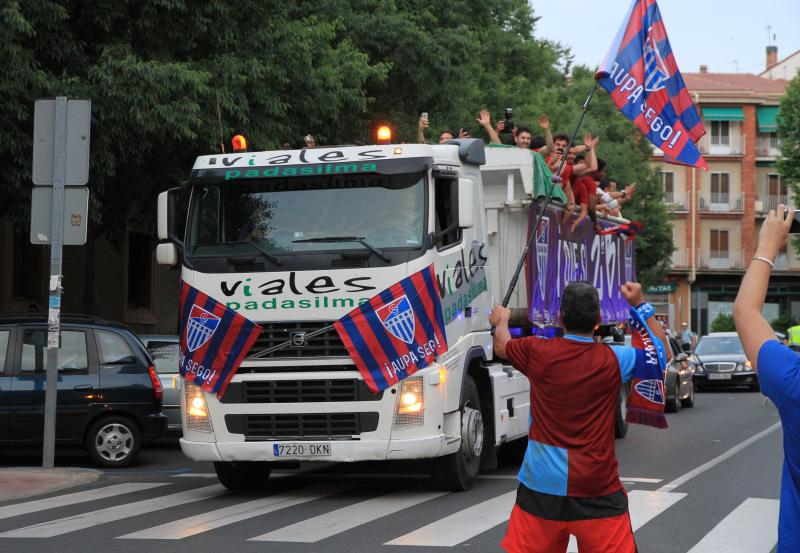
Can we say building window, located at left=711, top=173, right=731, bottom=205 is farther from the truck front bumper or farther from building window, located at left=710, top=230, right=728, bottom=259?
the truck front bumper

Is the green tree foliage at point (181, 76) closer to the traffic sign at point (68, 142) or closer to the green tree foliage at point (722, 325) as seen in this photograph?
the traffic sign at point (68, 142)

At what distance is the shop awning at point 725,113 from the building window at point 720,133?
2.36 ft

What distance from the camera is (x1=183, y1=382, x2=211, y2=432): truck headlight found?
10.9m

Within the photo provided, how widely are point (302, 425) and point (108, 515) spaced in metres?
1.71

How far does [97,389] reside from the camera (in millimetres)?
14359

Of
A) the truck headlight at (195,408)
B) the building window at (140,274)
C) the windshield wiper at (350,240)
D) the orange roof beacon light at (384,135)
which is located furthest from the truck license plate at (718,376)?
the truck headlight at (195,408)

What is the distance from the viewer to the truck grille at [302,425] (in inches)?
420

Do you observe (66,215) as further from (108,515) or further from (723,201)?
(723,201)

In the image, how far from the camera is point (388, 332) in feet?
35.1

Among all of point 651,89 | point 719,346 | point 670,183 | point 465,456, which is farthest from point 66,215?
point 670,183

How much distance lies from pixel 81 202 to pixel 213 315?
11.4 ft

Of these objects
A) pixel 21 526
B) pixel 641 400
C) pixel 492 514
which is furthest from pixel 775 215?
pixel 21 526

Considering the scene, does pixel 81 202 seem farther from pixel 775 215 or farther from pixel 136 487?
pixel 775 215

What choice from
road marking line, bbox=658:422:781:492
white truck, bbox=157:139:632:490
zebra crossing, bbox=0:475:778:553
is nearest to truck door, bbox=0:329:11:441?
zebra crossing, bbox=0:475:778:553
